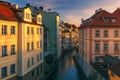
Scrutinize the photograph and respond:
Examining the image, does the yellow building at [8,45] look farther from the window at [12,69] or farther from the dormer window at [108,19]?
the dormer window at [108,19]

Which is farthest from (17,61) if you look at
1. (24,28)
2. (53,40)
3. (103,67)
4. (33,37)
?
(53,40)

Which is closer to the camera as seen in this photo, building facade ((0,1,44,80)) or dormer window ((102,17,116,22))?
building facade ((0,1,44,80))

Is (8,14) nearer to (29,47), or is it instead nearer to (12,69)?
(29,47)

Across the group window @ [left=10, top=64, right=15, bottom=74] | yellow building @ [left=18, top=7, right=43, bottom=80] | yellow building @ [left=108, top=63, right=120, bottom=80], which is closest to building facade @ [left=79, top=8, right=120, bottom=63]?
yellow building @ [left=18, top=7, right=43, bottom=80]

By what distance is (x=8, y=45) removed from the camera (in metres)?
25.8

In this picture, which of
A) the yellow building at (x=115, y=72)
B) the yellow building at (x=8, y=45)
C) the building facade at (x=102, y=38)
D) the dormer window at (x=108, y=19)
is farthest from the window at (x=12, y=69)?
the dormer window at (x=108, y=19)

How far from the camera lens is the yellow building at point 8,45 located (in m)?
24.3

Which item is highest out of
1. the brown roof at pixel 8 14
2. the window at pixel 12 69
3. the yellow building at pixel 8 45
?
the brown roof at pixel 8 14

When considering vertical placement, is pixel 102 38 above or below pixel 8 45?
above

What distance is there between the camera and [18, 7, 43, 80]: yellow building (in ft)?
93.5

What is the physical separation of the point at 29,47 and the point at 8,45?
21.7 feet

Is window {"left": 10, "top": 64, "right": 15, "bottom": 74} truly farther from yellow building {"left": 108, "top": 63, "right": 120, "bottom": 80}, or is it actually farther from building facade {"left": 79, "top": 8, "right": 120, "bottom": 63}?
building facade {"left": 79, "top": 8, "right": 120, "bottom": 63}

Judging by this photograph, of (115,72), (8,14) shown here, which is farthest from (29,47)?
(115,72)

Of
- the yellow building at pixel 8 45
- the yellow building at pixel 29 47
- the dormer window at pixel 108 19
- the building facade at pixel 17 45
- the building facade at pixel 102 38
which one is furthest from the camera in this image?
the dormer window at pixel 108 19
